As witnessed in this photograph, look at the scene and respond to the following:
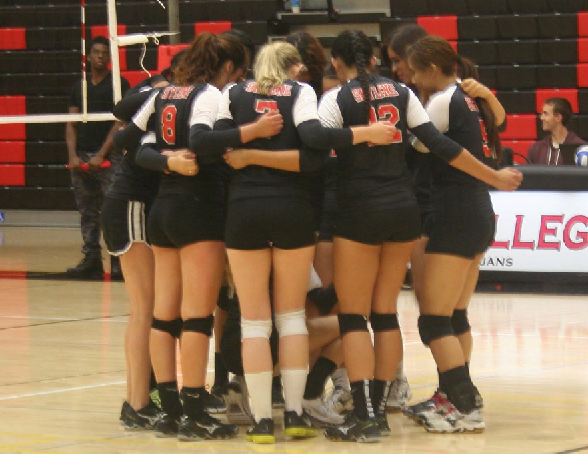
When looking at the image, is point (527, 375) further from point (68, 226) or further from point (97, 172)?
point (68, 226)

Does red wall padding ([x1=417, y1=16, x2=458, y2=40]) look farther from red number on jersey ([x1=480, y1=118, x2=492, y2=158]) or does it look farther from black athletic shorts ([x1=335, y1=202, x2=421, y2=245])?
black athletic shorts ([x1=335, y1=202, x2=421, y2=245])

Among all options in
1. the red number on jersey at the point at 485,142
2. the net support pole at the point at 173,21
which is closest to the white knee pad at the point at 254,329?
the red number on jersey at the point at 485,142

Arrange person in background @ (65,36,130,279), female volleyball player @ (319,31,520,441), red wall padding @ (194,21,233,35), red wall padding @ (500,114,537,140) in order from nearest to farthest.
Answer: female volleyball player @ (319,31,520,441) < person in background @ (65,36,130,279) < red wall padding @ (500,114,537,140) < red wall padding @ (194,21,233,35)

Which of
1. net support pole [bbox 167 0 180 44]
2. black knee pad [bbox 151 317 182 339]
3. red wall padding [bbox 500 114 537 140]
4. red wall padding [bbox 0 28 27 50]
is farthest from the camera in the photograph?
red wall padding [bbox 0 28 27 50]

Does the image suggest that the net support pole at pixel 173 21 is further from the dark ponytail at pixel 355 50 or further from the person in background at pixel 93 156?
the dark ponytail at pixel 355 50

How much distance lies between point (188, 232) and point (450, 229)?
1.13m

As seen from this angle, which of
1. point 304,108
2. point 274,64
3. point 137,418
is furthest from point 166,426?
point 274,64

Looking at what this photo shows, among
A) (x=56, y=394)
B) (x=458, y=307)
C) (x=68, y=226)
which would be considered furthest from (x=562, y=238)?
(x=68, y=226)

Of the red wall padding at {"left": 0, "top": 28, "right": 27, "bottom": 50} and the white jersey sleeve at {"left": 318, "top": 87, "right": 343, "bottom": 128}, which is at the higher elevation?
the red wall padding at {"left": 0, "top": 28, "right": 27, "bottom": 50}

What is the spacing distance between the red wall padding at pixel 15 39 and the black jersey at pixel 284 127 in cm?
1207

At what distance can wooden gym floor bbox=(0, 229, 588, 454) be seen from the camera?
4.70 m

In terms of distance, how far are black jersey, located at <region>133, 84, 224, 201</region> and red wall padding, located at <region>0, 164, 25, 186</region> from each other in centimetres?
1177

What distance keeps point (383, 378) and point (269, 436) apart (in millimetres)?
575

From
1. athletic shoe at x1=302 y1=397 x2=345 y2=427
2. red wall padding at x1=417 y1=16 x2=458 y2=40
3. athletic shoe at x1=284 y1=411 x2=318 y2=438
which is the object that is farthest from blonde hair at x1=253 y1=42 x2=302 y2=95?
red wall padding at x1=417 y1=16 x2=458 y2=40
